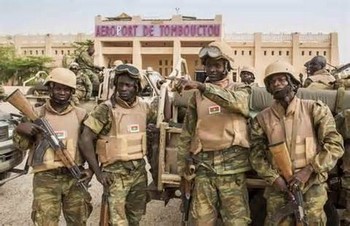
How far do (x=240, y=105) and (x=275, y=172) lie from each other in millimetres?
518

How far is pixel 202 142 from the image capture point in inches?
142

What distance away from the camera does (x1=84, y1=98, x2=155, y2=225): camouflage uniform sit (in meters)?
3.80

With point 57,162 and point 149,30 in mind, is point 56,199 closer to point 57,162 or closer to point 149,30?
point 57,162

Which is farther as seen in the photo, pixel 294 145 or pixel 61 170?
pixel 61 170

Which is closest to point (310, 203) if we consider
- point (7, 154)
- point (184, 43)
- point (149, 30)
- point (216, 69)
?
point (216, 69)

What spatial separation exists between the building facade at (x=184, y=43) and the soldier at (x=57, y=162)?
1497 inches

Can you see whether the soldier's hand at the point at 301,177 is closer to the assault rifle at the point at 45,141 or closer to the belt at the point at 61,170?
the assault rifle at the point at 45,141

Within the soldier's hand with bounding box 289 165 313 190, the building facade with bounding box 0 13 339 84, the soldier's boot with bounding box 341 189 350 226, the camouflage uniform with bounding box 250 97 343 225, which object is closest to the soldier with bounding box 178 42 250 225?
the camouflage uniform with bounding box 250 97 343 225

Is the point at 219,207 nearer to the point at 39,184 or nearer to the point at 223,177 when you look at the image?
the point at 223,177

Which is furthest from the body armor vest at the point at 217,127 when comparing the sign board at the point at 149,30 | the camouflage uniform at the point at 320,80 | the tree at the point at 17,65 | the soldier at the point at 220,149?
the tree at the point at 17,65

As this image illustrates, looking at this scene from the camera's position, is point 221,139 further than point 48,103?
No

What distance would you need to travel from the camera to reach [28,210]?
19.5ft

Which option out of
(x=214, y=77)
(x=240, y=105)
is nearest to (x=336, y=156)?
(x=240, y=105)

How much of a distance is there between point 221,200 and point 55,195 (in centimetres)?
125
